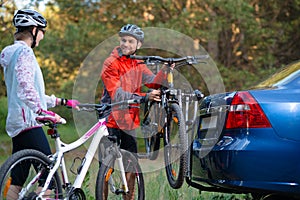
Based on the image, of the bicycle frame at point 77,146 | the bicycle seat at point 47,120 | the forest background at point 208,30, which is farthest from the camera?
the forest background at point 208,30

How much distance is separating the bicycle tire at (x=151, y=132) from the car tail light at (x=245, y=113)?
3.30 ft

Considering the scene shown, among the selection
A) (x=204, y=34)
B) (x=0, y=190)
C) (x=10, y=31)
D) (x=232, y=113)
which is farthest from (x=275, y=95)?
(x=204, y=34)

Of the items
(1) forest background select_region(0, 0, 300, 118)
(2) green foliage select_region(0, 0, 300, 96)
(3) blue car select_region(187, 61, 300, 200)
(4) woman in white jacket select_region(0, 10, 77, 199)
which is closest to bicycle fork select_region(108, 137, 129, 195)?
(4) woman in white jacket select_region(0, 10, 77, 199)

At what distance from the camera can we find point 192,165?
5777 mm

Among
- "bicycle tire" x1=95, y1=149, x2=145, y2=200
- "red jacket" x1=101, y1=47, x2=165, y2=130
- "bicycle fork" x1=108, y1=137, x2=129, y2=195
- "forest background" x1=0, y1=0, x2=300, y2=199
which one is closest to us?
"bicycle tire" x1=95, y1=149, x2=145, y2=200

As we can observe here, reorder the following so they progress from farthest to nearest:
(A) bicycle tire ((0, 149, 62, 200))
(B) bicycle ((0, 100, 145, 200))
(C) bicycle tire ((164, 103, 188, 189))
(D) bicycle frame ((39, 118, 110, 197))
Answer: (C) bicycle tire ((164, 103, 188, 189)) → (D) bicycle frame ((39, 118, 110, 197)) → (B) bicycle ((0, 100, 145, 200)) → (A) bicycle tire ((0, 149, 62, 200))

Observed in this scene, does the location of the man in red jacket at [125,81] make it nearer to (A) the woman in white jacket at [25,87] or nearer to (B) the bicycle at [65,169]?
(B) the bicycle at [65,169]

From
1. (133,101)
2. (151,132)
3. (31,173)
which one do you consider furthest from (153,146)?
(31,173)

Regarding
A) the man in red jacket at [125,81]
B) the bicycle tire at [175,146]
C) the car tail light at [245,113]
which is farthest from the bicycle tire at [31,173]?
the car tail light at [245,113]

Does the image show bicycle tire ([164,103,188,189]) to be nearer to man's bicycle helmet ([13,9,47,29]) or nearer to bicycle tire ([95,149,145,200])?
bicycle tire ([95,149,145,200])

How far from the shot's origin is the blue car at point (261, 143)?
16.2 ft

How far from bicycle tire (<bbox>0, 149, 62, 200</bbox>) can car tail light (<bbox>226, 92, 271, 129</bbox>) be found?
1.38 meters

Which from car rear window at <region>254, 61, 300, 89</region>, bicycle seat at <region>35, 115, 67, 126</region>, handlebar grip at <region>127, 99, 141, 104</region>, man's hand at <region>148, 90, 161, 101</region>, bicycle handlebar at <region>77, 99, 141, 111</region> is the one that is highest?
car rear window at <region>254, 61, 300, 89</region>

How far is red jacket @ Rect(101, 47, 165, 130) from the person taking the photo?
19.6 ft
